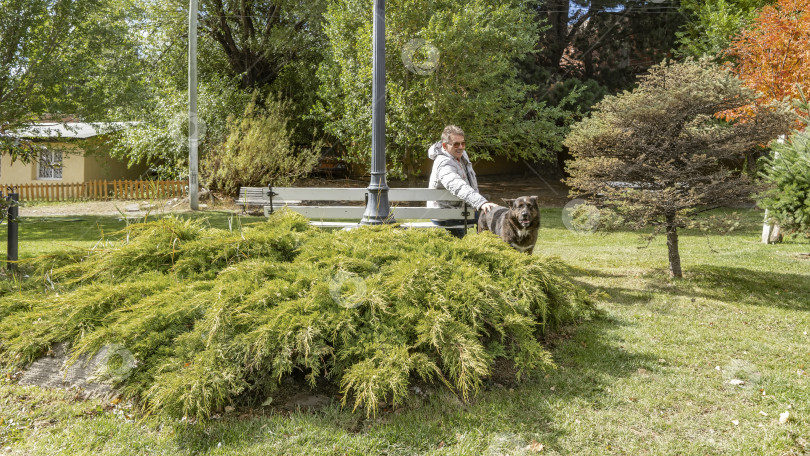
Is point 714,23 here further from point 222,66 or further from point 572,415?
point 572,415

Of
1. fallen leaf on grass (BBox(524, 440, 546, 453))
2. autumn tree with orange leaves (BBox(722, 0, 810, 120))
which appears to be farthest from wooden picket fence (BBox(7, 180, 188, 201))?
fallen leaf on grass (BBox(524, 440, 546, 453))

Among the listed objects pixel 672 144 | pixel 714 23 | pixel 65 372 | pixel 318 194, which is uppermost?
pixel 714 23

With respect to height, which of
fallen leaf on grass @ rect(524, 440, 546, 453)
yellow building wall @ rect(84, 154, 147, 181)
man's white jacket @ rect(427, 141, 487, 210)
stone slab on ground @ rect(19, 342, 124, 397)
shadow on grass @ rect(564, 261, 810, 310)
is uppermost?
yellow building wall @ rect(84, 154, 147, 181)

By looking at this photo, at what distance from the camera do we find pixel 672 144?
7230mm

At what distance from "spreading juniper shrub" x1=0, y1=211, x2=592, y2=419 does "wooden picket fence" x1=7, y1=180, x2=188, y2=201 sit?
16877 millimetres

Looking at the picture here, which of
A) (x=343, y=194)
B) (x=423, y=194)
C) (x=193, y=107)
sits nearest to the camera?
(x=423, y=194)

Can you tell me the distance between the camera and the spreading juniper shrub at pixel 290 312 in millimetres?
3539

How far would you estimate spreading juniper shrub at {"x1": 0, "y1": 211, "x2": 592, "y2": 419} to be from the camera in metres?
3.54

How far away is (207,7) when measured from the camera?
71.1 ft

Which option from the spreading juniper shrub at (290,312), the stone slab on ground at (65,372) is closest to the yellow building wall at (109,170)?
the spreading juniper shrub at (290,312)

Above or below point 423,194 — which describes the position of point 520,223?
below

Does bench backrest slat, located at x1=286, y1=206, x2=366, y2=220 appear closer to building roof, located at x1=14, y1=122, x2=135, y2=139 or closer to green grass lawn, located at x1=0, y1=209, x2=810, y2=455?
green grass lawn, located at x1=0, y1=209, x2=810, y2=455

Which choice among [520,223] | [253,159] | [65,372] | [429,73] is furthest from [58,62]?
[520,223]

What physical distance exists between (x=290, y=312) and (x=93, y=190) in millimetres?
21486
